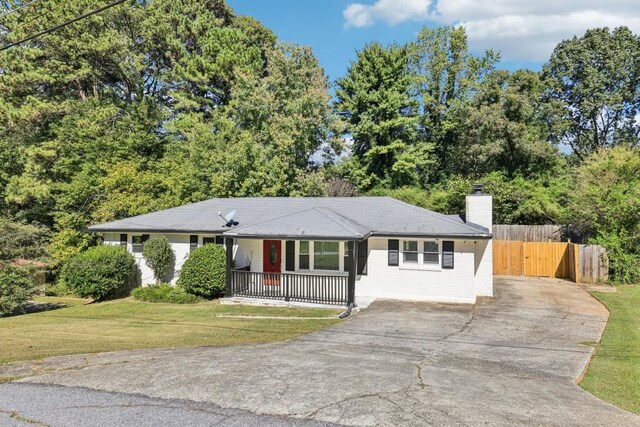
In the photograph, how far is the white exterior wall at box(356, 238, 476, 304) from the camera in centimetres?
1577

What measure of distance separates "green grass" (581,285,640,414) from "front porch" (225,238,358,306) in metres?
7.32

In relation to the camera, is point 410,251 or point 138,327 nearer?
point 138,327

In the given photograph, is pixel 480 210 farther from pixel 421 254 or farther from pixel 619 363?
pixel 619 363

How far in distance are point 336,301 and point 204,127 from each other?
21081mm

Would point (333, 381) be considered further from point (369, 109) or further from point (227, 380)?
point (369, 109)

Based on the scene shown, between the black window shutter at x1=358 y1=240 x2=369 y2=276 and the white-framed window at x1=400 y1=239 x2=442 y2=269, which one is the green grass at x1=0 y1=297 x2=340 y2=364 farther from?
the white-framed window at x1=400 y1=239 x2=442 y2=269

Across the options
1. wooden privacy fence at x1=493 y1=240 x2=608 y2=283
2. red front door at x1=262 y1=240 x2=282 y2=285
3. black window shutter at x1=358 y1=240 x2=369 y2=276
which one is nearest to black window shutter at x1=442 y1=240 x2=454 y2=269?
black window shutter at x1=358 y1=240 x2=369 y2=276

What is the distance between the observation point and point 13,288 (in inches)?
655

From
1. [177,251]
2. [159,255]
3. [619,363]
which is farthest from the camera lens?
[177,251]

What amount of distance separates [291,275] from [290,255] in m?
1.68

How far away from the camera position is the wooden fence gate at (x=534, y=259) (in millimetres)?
22562

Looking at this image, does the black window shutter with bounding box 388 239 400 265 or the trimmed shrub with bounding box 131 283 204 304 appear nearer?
the black window shutter with bounding box 388 239 400 265

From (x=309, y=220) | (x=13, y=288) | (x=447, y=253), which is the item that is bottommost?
(x=13, y=288)

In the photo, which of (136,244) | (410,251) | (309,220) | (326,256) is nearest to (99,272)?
(136,244)
